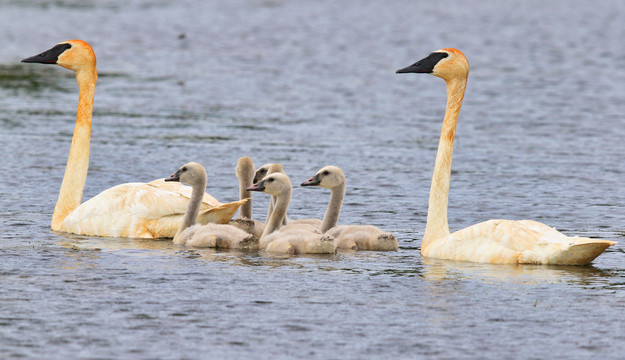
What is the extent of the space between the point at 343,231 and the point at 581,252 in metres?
2.54

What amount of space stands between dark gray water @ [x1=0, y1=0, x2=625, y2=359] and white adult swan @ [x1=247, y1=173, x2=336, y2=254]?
0.17 metres

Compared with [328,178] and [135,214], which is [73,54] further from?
[328,178]

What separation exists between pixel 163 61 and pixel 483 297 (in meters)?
25.8

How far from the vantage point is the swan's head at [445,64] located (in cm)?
1184

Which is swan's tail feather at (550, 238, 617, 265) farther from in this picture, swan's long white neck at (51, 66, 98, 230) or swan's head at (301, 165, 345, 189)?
swan's long white neck at (51, 66, 98, 230)

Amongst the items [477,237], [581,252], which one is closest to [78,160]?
[477,237]

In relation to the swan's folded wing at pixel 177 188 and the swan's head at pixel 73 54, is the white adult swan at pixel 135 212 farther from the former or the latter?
the swan's head at pixel 73 54

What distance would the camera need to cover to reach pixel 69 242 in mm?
12070

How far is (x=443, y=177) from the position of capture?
1182 centimetres

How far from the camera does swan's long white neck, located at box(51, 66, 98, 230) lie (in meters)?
13.1

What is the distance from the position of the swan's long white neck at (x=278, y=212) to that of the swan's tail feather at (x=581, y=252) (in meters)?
2.87

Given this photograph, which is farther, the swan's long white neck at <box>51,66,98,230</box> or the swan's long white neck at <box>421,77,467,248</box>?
the swan's long white neck at <box>51,66,98,230</box>

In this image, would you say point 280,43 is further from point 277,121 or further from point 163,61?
point 277,121

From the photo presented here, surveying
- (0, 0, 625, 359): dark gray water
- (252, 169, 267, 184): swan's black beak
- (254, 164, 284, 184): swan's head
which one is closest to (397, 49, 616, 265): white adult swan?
(0, 0, 625, 359): dark gray water
